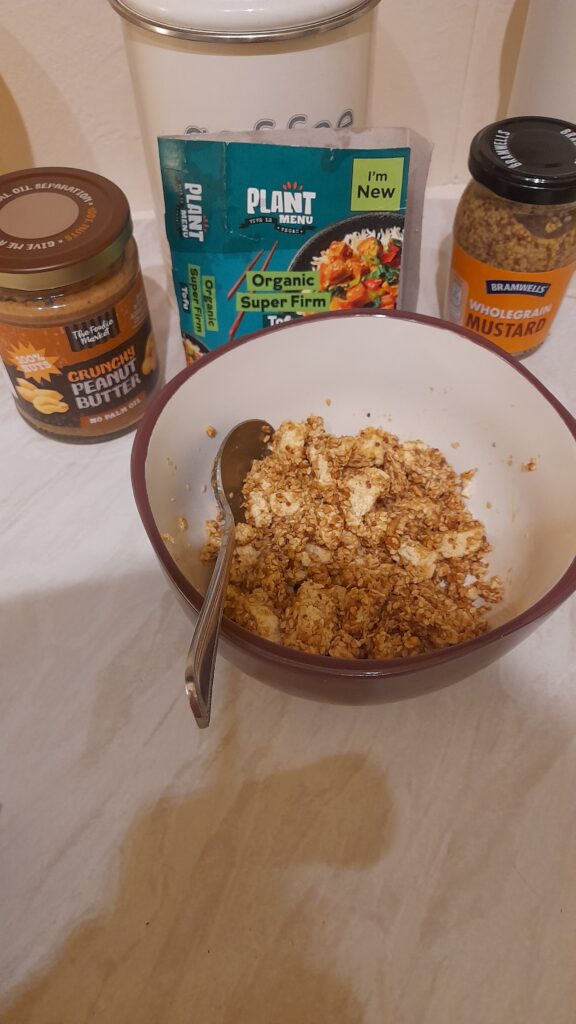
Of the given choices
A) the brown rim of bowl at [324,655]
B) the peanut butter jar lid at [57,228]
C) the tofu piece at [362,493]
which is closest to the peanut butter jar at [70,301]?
the peanut butter jar lid at [57,228]

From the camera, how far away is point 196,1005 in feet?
1.40

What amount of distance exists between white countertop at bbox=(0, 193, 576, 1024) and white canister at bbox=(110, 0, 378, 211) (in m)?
0.41

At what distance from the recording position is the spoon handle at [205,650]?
0.36 meters

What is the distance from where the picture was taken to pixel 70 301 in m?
0.56

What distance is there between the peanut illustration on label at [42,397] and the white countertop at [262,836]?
0.50 feet

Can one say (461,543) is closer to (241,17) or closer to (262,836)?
(262,836)

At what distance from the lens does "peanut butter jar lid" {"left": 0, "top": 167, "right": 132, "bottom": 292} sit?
53 cm

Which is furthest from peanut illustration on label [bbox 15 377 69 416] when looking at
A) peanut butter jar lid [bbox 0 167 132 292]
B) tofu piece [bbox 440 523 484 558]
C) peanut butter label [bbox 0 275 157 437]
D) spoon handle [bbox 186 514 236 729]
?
tofu piece [bbox 440 523 484 558]

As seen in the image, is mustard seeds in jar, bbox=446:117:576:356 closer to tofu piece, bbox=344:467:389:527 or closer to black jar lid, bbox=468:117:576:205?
black jar lid, bbox=468:117:576:205

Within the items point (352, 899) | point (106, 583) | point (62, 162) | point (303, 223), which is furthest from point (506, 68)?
point (352, 899)

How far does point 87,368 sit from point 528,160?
411 mm

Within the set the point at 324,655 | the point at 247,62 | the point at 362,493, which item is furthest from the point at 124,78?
the point at 324,655

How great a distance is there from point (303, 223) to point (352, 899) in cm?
54

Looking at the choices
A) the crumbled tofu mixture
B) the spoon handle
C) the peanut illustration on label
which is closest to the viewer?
the spoon handle
